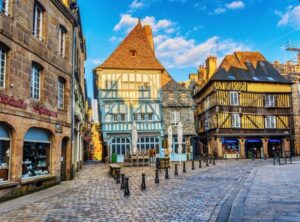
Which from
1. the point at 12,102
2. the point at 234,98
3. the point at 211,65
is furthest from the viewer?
the point at 211,65

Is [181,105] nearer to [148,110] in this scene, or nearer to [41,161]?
[148,110]

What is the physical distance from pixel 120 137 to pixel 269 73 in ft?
64.5

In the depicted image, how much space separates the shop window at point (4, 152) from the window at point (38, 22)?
391 centimetres

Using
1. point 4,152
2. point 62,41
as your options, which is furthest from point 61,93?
point 4,152

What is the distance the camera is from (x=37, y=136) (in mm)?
10680

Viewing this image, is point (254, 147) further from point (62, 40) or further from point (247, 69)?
point (62, 40)

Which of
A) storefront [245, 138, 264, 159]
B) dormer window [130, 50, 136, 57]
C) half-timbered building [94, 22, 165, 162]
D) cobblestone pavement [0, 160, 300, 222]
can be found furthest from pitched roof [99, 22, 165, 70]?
cobblestone pavement [0, 160, 300, 222]

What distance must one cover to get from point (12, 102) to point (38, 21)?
12.4ft

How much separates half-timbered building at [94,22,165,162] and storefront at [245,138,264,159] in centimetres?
1143

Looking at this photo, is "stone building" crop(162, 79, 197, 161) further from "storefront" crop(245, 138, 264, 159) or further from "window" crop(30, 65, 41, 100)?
"window" crop(30, 65, 41, 100)

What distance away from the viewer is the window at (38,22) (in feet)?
35.2

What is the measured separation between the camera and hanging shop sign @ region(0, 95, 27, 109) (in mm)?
8328

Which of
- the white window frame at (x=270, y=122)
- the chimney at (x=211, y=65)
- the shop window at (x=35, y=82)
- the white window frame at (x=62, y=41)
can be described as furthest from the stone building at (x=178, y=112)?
the shop window at (x=35, y=82)

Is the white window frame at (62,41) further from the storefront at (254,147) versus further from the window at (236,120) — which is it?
the storefront at (254,147)
